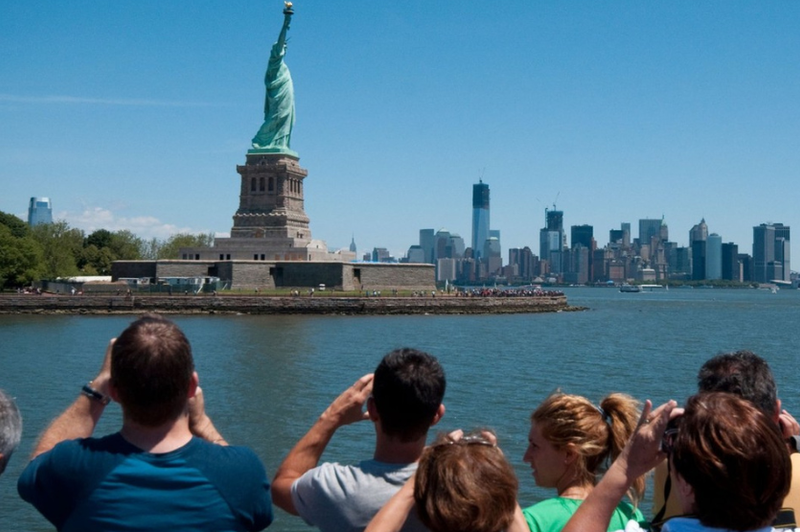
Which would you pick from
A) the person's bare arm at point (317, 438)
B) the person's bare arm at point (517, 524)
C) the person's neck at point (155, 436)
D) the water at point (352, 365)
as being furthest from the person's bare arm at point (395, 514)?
the water at point (352, 365)

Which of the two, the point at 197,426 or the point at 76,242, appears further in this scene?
the point at 76,242

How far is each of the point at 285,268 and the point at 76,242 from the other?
2588cm

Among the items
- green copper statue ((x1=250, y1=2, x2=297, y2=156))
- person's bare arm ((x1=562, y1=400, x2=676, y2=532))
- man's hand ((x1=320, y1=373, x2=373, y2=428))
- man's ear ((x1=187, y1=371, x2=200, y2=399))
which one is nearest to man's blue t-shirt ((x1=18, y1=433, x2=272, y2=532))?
man's ear ((x1=187, y1=371, x2=200, y2=399))

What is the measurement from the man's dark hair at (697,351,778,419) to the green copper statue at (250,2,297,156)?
58.0m

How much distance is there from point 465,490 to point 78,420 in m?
1.67

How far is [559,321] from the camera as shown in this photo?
183 ft

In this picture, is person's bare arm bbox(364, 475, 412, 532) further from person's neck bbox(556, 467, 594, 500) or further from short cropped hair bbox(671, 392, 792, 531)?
person's neck bbox(556, 467, 594, 500)

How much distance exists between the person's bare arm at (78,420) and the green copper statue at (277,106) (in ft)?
190

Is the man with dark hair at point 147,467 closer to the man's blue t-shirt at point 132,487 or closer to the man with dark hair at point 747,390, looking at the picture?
the man's blue t-shirt at point 132,487

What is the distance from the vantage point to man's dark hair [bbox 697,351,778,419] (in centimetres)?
394

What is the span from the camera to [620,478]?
10.8 feet

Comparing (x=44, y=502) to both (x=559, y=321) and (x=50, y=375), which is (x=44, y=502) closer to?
(x=50, y=375)

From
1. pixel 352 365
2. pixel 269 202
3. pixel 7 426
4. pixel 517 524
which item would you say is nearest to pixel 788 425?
pixel 517 524

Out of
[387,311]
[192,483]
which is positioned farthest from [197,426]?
[387,311]
